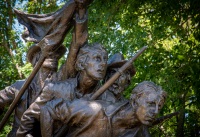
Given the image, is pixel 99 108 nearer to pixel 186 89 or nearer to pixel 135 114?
pixel 135 114

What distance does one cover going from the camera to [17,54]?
12141 millimetres

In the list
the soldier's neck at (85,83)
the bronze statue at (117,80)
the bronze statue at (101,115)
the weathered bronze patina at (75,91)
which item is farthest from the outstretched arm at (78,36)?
the bronze statue at (101,115)

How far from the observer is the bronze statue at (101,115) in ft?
13.9

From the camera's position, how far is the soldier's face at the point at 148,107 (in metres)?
4.16

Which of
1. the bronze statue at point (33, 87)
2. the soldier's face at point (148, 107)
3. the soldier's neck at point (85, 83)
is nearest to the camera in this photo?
the soldier's face at point (148, 107)

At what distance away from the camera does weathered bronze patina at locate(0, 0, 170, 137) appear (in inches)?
168

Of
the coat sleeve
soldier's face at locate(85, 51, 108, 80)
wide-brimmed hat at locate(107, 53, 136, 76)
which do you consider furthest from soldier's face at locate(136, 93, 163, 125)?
the coat sleeve

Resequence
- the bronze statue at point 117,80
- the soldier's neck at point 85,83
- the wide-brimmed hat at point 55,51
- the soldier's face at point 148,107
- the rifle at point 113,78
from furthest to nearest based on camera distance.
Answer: the wide-brimmed hat at point 55,51 → the bronze statue at point 117,80 → the soldier's neck at point 85,83 → the rifle at point 113,78 → the soldier's face at point 148,107

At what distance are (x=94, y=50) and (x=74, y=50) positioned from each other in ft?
0.77

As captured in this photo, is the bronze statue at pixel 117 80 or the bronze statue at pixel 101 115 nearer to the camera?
the bronze statue at pixel 101 115

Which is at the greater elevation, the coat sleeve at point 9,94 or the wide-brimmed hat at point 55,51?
the wide-brimmed hat at point 55,51

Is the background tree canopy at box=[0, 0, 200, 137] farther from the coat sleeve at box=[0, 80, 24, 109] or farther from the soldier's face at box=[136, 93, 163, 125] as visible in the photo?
the soldier's face at box=[136, 93, 163, 125]

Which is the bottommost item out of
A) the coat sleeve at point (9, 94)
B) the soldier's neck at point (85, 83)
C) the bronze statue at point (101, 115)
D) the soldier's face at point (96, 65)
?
the bronze statue at point (101, 115)

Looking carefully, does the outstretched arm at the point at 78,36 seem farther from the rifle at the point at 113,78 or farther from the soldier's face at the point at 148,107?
the soldier's face at the point at 148,107
